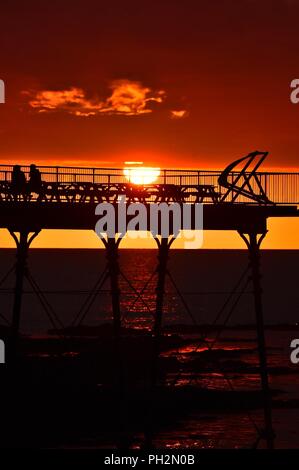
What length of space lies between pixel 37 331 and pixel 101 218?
74.7 meters

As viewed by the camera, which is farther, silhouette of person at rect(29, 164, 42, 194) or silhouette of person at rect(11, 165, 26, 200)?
silhouette of person at rect(29, 164, 42, 194)

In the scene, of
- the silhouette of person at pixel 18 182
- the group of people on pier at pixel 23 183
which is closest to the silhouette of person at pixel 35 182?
the group of people on pier at pixel 23 183

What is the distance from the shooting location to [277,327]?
106938mm

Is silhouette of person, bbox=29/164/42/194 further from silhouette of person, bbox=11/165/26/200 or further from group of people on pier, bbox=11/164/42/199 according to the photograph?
silhouette of person, bbox=11/165/26/200

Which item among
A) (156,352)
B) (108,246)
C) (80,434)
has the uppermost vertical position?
(108,246)

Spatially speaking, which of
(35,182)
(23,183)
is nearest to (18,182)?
(23,183)

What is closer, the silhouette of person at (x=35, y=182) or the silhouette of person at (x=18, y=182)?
the silhouette of person at (x=18, y=182)

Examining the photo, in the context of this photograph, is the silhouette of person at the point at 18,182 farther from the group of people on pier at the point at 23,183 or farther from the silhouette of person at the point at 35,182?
the silhouette of person at the point at 35,182

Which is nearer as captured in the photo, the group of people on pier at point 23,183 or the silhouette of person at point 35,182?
the group of people on pier at point 23,183

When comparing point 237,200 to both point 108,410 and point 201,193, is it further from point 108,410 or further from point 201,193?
point 108,410

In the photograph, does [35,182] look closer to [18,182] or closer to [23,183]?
[23,183]

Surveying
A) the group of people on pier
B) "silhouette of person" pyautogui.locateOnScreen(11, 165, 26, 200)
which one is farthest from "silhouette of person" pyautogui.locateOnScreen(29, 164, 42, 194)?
"silhouette of person" pyautogui.locateOnScreen(11, 165, 26, 200)
